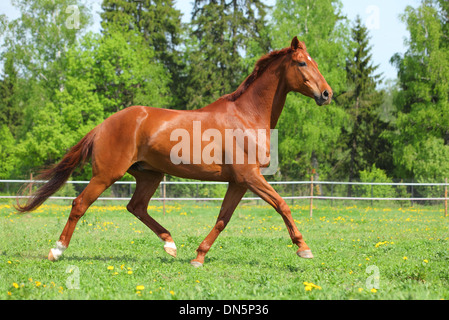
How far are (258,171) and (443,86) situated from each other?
26.4m

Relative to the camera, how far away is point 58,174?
662cm

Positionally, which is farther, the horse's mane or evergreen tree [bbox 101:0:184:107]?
evergreen tree [bbox 101:0:184:107]

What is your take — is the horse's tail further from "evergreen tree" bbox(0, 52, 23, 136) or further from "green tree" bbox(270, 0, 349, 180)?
"evergreen tree" bbox(0, 52, 23, 136)

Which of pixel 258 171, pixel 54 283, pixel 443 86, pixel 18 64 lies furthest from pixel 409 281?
pixel 18 64

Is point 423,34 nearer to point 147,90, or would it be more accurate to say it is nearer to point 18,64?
point 147,90

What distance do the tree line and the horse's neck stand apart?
78.8 feet

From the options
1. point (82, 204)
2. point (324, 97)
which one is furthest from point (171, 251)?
point (324, 97)

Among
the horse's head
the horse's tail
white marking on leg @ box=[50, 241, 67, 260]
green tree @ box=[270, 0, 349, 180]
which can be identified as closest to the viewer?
the horse's head

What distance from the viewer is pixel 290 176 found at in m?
33.2

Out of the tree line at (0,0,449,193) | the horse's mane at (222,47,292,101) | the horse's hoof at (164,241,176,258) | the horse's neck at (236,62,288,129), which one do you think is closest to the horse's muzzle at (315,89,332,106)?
the horse's neck at (236,62,288,129)

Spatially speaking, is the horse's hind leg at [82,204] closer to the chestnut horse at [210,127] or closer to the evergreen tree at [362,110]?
the chestnut horse at [210,127]

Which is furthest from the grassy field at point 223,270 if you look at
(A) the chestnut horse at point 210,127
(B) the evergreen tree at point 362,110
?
(B) the evergreen tree at point 362,110

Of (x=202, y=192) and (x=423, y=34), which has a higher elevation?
(x=423, y=34)

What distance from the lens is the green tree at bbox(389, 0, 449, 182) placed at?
93.0 ft
